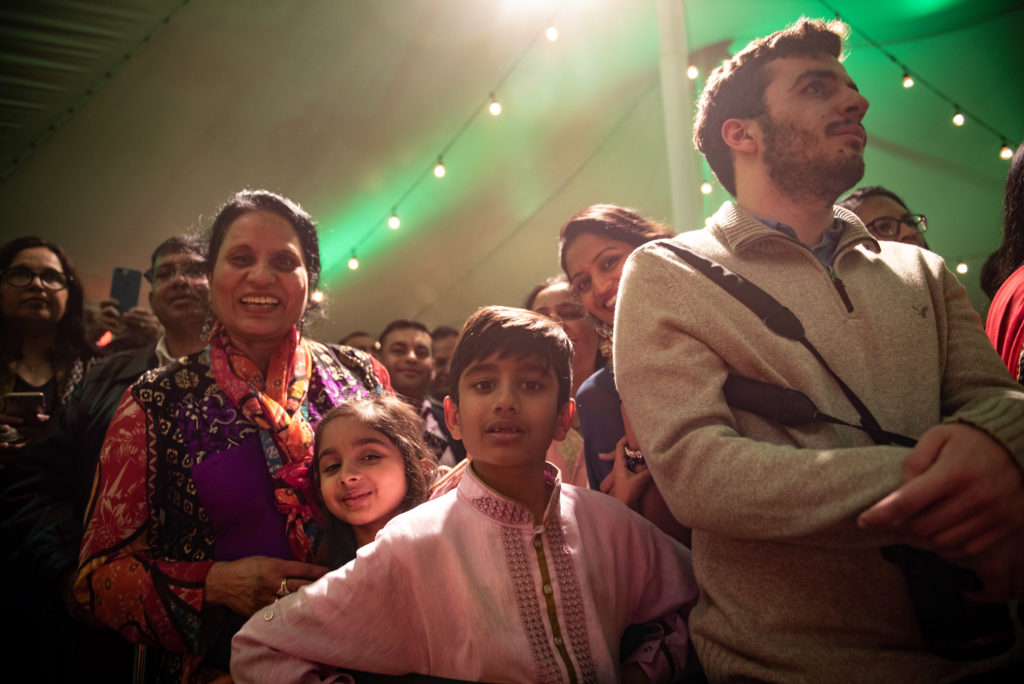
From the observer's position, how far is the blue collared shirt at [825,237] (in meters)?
1.22

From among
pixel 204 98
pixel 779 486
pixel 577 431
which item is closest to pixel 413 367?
pixel 577 431

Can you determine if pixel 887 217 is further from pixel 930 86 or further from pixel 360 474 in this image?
pixel 930 86

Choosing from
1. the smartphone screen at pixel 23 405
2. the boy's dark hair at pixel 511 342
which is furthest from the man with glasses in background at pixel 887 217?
the smartphone screen at pixel 23 405

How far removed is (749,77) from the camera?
1337mm

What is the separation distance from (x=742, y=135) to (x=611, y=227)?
0.64 metres

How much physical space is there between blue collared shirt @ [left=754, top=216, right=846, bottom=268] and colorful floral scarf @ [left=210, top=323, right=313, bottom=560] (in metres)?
1.26

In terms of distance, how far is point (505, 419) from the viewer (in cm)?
116

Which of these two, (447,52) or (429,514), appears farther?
(447,52)

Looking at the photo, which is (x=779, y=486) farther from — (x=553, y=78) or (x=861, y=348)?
(x=553, y=78)

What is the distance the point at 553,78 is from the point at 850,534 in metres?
4.85

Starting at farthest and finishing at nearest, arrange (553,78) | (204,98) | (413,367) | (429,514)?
(553,78) → (204,98) → (413,367) → (429,514)

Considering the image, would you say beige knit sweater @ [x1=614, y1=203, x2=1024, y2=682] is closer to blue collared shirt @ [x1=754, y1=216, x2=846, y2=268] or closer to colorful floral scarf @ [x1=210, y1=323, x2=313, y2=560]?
blue collared shirt @ [x1=754, y1=216, x2=846, y2=268]

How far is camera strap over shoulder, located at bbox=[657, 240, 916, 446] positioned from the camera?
0.95m

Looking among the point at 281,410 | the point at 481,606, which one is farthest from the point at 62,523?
the point at 481,606
